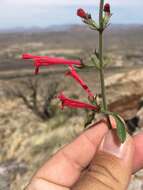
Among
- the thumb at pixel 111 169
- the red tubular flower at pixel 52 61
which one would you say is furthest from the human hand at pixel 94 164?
the red tubular flower at pixel 52 61

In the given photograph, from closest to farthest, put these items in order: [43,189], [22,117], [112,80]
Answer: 1. [43,189]
2. [22,117]
3. [112,80]

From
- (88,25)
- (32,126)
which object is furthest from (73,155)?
(32,126)

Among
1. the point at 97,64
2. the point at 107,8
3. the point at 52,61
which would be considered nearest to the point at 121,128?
the point at 97,64

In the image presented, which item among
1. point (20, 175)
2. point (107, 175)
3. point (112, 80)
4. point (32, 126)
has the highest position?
point (107, 175)

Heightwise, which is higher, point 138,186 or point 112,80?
point 138,186

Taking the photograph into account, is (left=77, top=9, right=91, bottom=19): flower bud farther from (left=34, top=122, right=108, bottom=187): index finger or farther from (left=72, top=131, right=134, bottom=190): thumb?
(left=34, top=122, right=108, bottom=187): index finger

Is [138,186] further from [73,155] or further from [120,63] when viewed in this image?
[120,63]

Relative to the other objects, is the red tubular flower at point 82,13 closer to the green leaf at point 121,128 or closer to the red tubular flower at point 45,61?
the red tubular flower at point 45,61

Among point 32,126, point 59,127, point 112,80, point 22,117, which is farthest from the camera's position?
point 112,80

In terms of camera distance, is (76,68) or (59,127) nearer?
(76,68)
